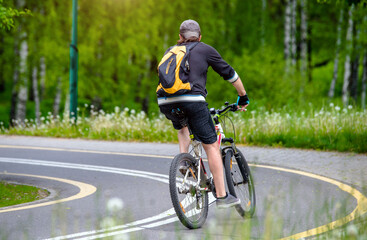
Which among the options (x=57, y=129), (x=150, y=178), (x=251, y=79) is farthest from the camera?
(x=251, y=79)

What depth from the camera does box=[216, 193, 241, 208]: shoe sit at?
229 inches

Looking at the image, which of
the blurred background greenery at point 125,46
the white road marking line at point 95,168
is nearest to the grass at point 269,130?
the white road marking line at point 95,168

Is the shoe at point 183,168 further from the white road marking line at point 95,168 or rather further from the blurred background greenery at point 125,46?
the blurred background greenery at point 125,46

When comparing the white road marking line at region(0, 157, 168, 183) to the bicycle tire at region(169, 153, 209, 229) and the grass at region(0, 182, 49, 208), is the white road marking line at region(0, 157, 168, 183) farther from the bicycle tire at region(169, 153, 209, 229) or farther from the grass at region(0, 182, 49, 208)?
the bicycle tire at region(169, 153, 209, 229)

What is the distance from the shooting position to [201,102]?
18.4ft

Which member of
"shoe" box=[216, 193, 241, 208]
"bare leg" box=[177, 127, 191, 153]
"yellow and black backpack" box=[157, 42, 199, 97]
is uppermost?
"yellow and black backpack" box=[157, 42, 199, 97]

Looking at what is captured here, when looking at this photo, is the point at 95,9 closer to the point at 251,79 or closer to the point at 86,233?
the point at 251,79

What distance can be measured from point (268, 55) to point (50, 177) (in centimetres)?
1505

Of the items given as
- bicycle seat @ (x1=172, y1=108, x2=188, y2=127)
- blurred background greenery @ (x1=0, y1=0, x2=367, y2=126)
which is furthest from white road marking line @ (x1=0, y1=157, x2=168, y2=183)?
blurred background greenery @ (x1=0, y1=0, x2=367, y2=126)

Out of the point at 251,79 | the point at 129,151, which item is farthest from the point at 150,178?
the point at 251,79

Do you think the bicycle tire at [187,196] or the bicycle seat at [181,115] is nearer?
the bicycle tire at [187,196]

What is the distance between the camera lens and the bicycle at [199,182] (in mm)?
5582

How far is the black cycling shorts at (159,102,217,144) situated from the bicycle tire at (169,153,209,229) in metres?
0.25

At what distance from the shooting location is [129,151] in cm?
1250
